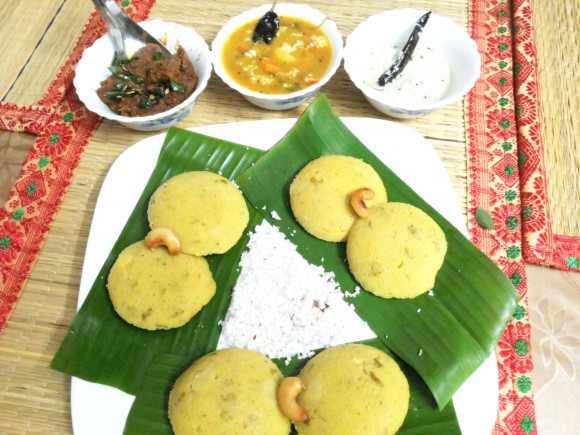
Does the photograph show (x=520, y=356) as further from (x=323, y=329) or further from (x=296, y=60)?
(x=296, y=60)

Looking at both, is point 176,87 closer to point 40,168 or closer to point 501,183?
point 40,168

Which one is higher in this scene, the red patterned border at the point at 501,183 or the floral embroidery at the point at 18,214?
the red patterned border at the point at 501,183

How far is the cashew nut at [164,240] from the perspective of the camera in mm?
2100

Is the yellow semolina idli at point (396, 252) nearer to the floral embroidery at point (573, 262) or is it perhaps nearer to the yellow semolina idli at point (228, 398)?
the yellow semolina idli at point (228, 398)

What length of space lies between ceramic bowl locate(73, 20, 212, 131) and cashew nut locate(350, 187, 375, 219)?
1.11 m

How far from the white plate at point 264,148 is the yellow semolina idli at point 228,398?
0.31m

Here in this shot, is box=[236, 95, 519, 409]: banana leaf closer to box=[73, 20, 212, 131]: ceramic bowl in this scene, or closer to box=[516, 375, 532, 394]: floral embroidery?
box=[516, 375, 532, 394]: floral embroidery

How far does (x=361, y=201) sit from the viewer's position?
217cm

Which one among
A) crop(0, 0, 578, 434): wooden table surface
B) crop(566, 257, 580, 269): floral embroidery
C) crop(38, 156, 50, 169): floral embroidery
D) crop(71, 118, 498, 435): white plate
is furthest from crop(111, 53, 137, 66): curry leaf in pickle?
crop(566, 257, 580, 269): floral embroidery

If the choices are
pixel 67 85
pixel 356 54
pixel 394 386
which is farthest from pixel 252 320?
pixel 67 85

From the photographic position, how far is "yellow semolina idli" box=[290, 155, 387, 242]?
88.1 inches

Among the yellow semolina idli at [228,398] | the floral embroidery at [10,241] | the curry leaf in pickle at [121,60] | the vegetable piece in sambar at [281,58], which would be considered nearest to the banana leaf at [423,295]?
the vegetable piece in sambar at [281,58]

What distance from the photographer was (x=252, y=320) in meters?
2.09

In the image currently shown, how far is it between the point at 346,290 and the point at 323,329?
215mm
